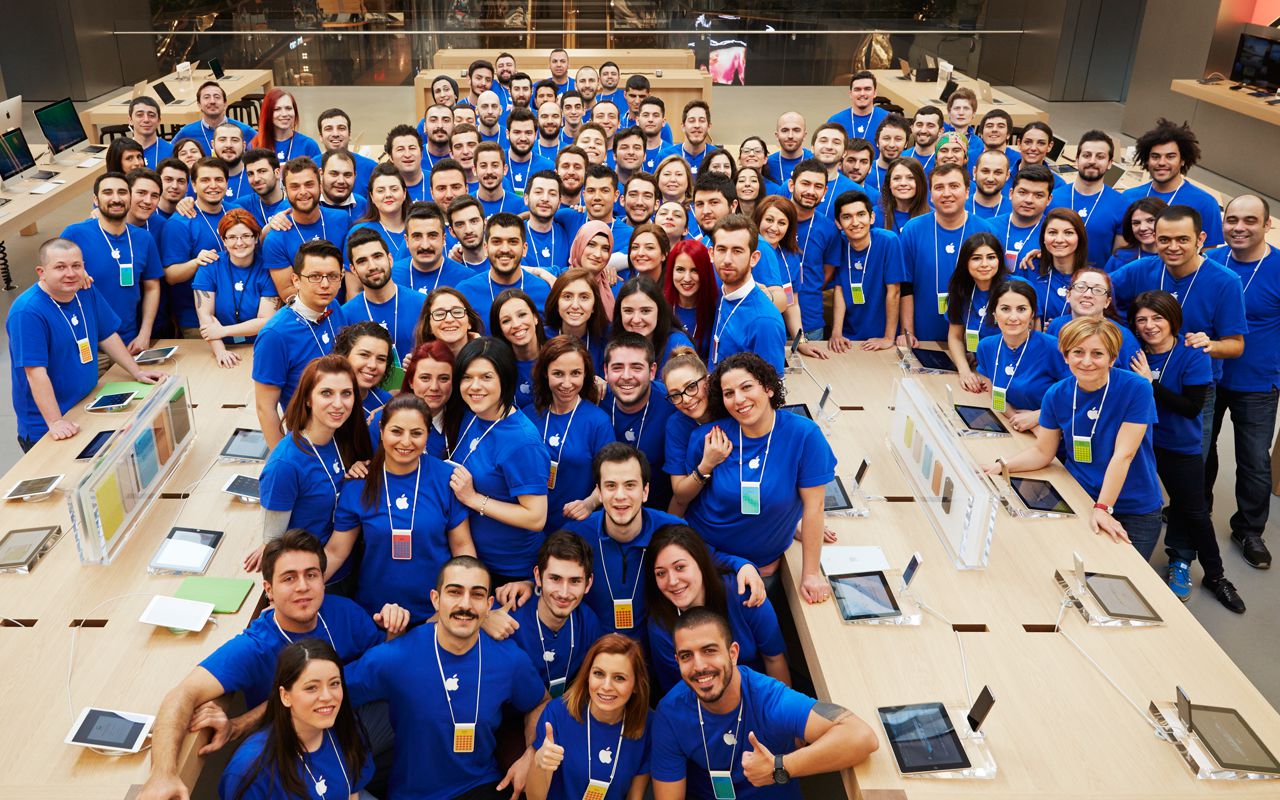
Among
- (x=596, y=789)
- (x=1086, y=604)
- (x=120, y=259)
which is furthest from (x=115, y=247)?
(x=1086, y=604)

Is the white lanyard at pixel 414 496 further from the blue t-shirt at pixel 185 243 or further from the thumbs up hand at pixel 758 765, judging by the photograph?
the blue t-shirt at pixel 185 243

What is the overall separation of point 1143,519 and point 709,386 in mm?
1842

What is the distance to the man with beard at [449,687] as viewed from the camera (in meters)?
2.91

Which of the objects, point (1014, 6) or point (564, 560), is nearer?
point (564, 560)

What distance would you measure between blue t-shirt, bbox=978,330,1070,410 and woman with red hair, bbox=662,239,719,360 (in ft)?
4.19

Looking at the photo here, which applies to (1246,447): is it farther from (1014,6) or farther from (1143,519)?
(1014,6)

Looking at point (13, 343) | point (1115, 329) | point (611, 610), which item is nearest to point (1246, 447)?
point (1115, 329)

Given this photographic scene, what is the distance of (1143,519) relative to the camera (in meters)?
3.91

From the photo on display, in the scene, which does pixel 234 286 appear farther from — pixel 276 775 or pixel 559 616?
pixel 276 775

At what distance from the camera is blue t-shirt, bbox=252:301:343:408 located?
398 centimetres

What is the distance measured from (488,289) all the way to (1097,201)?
3.85 meters

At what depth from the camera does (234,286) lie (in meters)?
5.11

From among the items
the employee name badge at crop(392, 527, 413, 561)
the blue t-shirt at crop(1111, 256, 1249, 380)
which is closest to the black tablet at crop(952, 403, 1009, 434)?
the blue t-shirt at crop(1111, 256, 1249, 380)

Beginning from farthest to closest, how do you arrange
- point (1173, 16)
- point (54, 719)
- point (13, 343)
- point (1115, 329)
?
point (1173, 16)
point (13, 343)
point (1115, 329)
point (54, 719)
